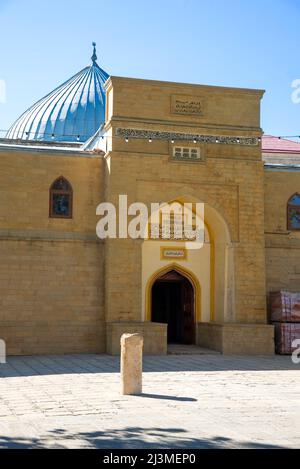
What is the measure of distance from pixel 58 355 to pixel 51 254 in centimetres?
249

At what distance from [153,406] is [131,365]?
1.19 m

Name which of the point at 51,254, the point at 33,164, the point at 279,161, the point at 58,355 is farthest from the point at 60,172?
the point at 279,161

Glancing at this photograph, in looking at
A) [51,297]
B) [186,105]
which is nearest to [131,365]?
[51,297]

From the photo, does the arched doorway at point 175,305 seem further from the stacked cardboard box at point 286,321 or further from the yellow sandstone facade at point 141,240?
the stacked cardboard box at point 286,321

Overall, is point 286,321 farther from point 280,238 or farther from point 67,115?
point 67,115

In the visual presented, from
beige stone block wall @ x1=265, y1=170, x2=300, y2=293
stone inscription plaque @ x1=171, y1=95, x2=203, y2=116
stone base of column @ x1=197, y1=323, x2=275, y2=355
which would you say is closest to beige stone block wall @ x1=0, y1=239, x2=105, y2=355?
stone base of column @ x1=197, y1=323, x2=275, y2=355

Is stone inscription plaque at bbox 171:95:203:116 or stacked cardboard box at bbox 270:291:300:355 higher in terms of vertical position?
stone inscription plaque at bbox 171:95:203:116

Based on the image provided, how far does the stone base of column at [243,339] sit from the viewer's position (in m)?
16.1

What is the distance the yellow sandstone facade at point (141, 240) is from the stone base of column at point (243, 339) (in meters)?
0.03

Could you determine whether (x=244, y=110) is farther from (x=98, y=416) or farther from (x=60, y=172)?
(x=98, y=416)

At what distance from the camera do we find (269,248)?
699 inches

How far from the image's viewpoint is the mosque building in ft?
52.0

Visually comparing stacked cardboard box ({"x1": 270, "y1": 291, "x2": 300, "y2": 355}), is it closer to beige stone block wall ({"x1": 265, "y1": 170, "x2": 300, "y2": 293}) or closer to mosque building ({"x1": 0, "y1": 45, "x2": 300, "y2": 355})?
mosque building ({"x1": 0, "y1": 45, "x2": 300, "y2": 355})

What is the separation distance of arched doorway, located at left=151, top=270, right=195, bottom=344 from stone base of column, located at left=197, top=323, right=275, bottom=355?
65.4 inches
